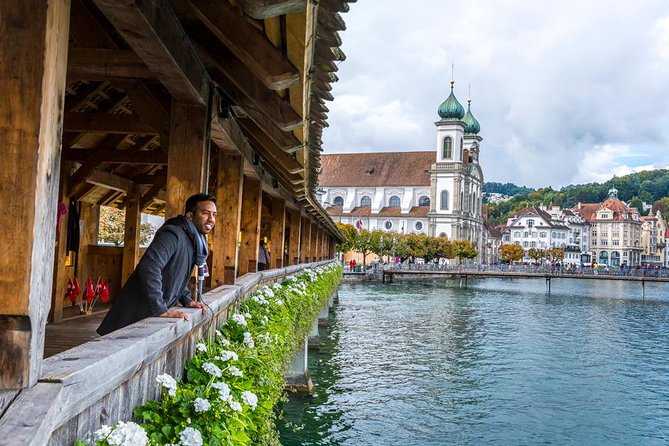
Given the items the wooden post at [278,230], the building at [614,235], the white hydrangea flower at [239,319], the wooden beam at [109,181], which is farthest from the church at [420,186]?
the white hydrangea flower at [239,319]

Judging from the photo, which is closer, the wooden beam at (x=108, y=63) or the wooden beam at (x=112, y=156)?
the wooden beam at (x=108, y=63)

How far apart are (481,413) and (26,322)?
11.3m

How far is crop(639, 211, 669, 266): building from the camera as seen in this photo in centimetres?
15150

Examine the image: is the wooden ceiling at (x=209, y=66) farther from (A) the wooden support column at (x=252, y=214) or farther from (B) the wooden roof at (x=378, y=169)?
(B) the wooden roof at (x=378, y=169)

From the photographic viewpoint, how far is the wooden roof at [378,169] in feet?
337

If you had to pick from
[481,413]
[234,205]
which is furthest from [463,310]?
[234,205]

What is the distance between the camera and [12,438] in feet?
6.12

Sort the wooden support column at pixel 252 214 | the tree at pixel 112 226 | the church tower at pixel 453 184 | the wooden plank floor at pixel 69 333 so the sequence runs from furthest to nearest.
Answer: the church tower at pixel 453 184
the tree at pixel 112 226
the wooden support column at pixel 252 214
the wooden plank floor at pixel 69 333

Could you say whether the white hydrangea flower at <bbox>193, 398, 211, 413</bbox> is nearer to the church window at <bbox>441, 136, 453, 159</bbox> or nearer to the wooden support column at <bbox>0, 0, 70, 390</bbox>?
the wooden support column at <bbox>0, 0, 70, 390</bbox>

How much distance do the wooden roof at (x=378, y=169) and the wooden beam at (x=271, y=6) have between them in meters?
98.3

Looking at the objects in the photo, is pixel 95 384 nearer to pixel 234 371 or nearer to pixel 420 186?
pixel 234 371

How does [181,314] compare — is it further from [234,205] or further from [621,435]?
[621,435]

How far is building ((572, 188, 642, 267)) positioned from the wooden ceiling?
143m

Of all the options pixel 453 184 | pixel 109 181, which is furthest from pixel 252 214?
pixel 453 184
